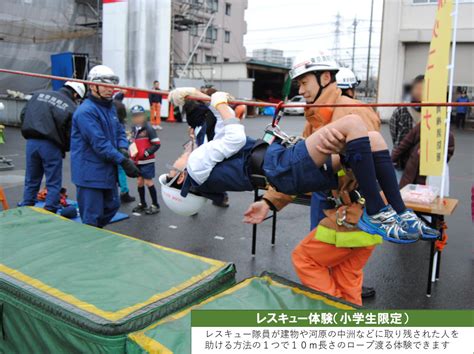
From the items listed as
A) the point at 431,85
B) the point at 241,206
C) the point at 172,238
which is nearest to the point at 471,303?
the point at 431,85

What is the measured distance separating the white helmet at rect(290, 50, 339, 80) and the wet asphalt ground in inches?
82.5

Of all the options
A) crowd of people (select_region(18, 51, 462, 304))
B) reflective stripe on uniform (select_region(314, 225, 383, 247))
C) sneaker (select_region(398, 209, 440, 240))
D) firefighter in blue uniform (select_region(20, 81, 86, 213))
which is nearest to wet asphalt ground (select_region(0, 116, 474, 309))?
crowd of people (select_region(18, 51, 462, 304))

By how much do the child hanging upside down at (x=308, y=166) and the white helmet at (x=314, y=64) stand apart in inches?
16.8

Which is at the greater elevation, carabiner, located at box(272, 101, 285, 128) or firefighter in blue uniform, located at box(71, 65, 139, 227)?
carabiner, located at box(272, 101, 285, 128)

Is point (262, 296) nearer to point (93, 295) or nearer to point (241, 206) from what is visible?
point (93, 295)

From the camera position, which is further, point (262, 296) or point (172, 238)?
point (172, 238)

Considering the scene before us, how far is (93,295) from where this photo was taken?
7.12ft

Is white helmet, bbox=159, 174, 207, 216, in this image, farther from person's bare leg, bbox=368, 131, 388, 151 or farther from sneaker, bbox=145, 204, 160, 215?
sneaker, bbox=145, 204, 160, 215

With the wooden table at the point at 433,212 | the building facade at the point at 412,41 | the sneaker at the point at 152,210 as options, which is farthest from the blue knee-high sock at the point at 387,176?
the sneaker at the point at 152,210

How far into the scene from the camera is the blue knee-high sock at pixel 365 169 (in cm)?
220

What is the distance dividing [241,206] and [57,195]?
2647mm

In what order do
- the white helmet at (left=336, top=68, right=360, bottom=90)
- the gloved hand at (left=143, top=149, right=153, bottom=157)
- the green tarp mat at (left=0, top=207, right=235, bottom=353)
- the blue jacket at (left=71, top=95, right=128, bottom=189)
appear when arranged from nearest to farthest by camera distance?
Answer: the green tarp mat at (left=0, top=207, right=235, bottom=353)
the white helmet at (left=336, top=68, right=360, bottom=90)
the blue jacket at (left=71, top=95, right=128, bottom=189)
the gloved hand at (left=143, top=149, right=153, bottom=157)

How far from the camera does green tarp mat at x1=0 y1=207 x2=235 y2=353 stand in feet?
6.61

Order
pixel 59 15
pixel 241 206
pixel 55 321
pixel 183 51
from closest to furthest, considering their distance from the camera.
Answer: pixel 55 321 → pixel 241 206 → pixel 59 15 → pixel 183 51
